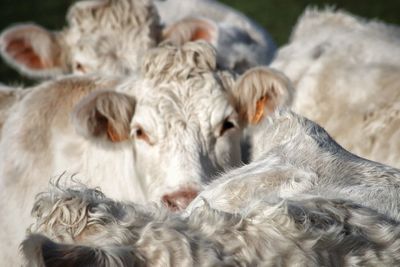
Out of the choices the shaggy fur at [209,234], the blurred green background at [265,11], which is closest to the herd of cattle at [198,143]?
the shaggy fur at [209,234]

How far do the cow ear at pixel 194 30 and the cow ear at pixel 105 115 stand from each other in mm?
2533

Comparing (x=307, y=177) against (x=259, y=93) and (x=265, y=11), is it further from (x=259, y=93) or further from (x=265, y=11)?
(x=265, y=11)

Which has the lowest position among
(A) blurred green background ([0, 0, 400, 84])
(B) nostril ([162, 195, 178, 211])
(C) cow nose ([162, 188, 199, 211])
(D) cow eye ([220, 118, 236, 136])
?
(A) blurred green background ([0, 0, 400, 84])

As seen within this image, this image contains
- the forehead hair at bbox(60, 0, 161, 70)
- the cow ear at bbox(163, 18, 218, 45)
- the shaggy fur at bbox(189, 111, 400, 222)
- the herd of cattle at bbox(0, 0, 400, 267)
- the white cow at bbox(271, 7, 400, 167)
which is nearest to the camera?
the herd of cattle at bbox(0, 0, 400, 267)

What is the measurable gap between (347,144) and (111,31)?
245 cm

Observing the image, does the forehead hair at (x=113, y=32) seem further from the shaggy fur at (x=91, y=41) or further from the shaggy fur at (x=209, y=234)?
the shaggy fur at (x=209, y=234)

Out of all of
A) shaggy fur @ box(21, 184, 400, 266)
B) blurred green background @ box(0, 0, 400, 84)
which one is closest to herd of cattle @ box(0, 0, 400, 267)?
shaggy fur @ box(21, 184, 400, 266)

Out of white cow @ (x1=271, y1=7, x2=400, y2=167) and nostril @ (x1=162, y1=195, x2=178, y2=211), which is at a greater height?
white cow @ (x1=271, y1=7, x2=400, y2=167)

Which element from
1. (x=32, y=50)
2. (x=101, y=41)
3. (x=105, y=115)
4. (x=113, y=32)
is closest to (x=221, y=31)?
(x=113, y=32)

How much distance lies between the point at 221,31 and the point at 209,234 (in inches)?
254

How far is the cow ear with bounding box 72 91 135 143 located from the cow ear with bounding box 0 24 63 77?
2768 mm

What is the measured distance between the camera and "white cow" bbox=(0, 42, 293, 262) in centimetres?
506

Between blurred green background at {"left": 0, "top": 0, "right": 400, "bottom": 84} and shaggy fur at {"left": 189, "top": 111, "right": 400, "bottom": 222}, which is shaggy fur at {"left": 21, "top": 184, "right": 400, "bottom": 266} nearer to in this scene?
shaggy fur at {"left": 189, "top": 111, "right": 400, "bottom": 222}

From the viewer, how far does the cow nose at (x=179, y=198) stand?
4652 millimetres
